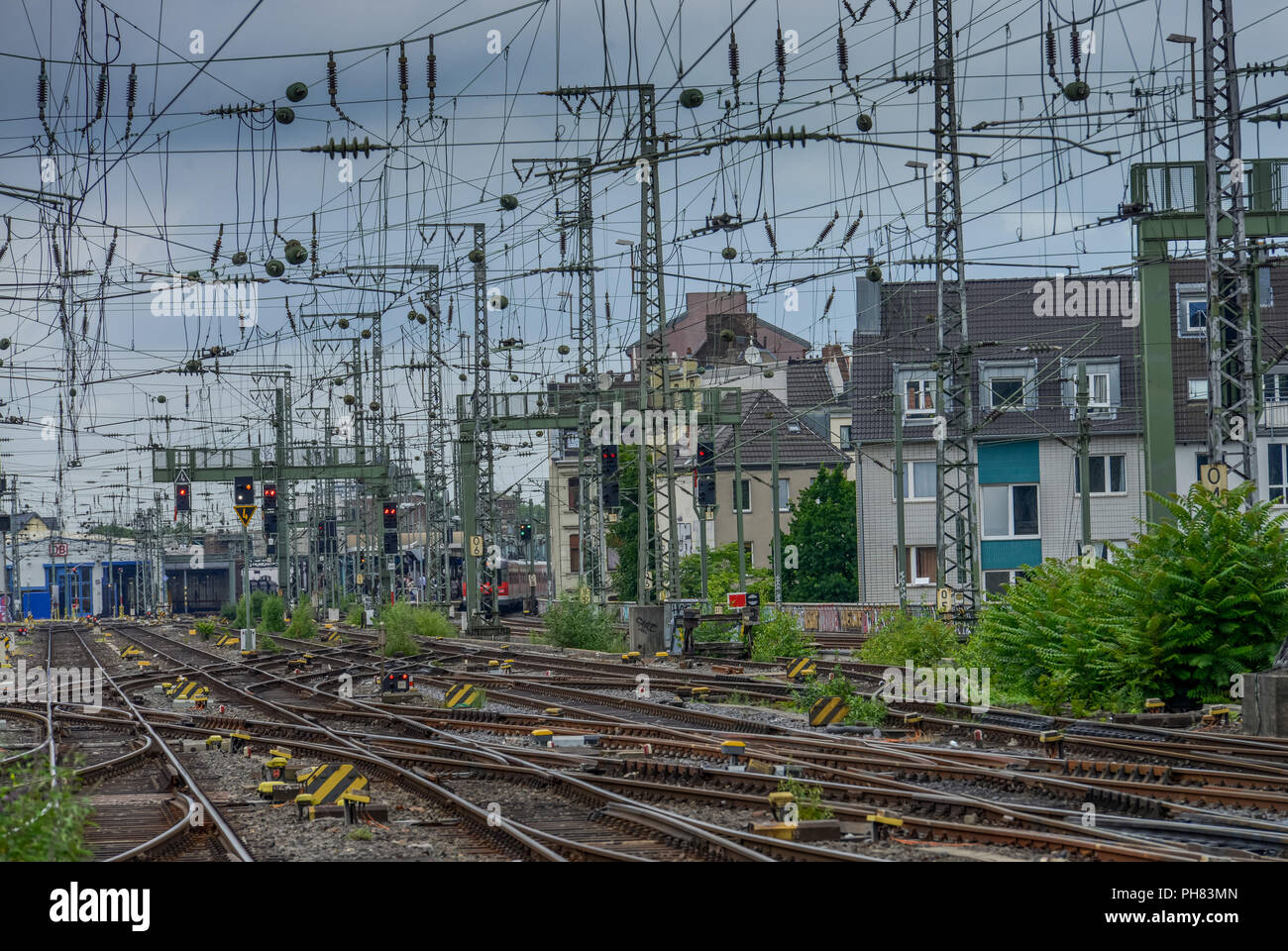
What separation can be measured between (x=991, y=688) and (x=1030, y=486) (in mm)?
30659

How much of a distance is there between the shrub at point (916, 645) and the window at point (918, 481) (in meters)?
23.6

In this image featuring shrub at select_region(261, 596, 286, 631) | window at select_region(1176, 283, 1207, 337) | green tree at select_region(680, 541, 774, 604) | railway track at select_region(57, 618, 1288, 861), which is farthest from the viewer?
shrub at select_region(261, 596, 286, 631)

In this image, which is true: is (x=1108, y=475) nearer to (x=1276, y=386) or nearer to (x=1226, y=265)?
(x=1276, y=386)

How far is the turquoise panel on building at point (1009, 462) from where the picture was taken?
51.8m

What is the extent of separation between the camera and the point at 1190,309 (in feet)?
158

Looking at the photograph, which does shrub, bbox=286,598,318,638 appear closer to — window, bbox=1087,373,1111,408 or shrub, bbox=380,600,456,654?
shrub, bbox=380,600,456,654

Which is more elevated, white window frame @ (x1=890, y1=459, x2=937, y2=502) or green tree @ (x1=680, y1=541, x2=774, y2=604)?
white window frame @ (x1=890, y1=459, x2=937, y2=502)

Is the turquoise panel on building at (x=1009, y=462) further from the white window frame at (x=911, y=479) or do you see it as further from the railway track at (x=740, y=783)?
the railway track at (x=740, y=783)

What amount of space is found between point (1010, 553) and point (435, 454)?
25.8 meters

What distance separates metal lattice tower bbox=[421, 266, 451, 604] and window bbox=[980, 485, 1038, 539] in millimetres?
19229

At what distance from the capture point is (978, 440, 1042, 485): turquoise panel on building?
51781 mm

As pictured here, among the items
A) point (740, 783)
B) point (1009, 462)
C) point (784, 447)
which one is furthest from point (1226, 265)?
point (784, 447)

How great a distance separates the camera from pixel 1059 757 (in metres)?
15.7

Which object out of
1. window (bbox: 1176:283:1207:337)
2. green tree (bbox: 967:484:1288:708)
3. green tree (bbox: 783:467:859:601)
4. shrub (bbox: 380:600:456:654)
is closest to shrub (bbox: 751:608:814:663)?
green tree (bbox: 967:484:1288:708)
